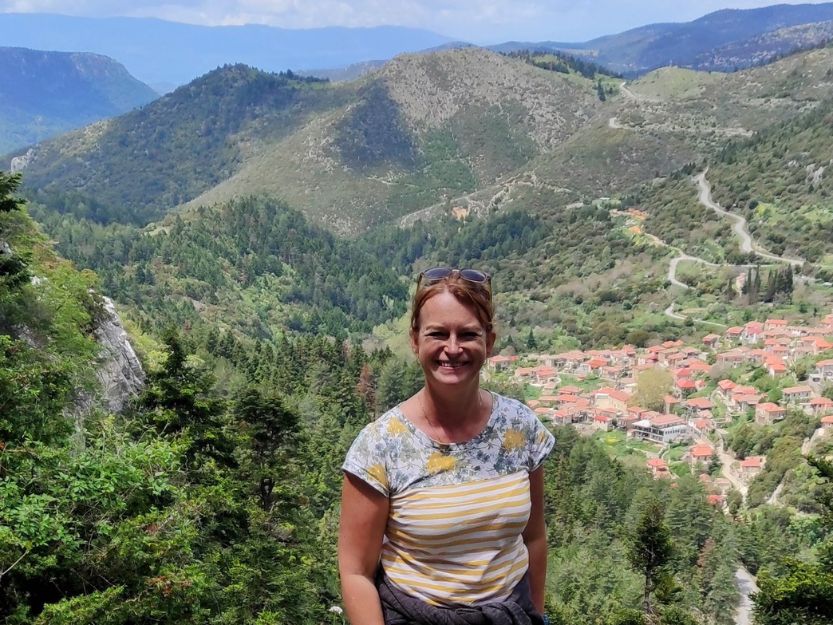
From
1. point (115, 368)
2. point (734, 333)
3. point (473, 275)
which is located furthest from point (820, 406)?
point (473, 275)

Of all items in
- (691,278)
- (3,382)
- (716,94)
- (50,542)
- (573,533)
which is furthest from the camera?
(716,94)

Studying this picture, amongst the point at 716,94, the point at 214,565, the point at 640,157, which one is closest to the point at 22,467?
the point at 214,565

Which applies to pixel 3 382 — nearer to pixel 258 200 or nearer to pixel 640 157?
pixel 258 200

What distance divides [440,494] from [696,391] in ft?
223

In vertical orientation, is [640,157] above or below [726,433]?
above

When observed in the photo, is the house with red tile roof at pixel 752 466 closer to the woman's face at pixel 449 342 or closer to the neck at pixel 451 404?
the neck at pixel 451 404

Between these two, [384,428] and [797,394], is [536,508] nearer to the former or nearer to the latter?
[384,428]

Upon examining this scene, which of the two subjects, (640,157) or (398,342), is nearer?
(398,342)

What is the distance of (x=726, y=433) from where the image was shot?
55.4m

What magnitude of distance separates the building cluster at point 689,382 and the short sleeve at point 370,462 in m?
52.0

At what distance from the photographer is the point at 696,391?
65000mm

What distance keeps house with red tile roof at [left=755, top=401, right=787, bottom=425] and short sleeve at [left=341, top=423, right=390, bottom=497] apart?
192 ft

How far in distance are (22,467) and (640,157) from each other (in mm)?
164901

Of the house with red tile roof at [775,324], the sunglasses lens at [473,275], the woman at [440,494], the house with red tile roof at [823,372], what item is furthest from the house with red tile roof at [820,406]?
the sunglasses lens at [473,275]
